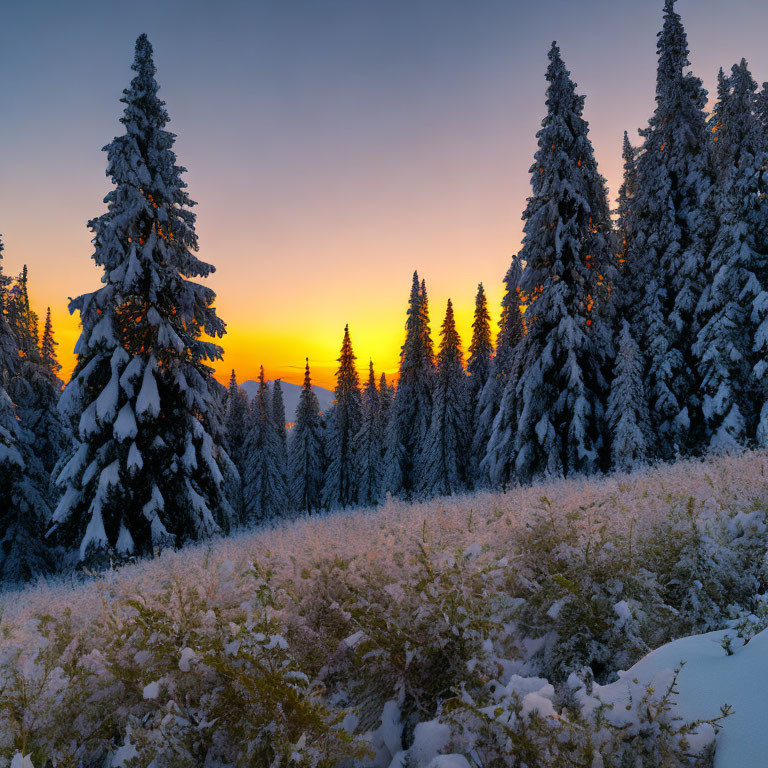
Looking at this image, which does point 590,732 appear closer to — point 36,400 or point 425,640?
point 425,640

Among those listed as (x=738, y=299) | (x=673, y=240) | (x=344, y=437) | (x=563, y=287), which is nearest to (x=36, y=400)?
(x=563, y=287)

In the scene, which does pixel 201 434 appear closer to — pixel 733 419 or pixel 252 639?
pixel 252 639

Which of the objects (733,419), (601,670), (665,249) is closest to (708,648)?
(601,670)

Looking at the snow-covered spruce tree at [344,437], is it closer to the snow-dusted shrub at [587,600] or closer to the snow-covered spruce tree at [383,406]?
the snow-covered spruce tree at [383,406]

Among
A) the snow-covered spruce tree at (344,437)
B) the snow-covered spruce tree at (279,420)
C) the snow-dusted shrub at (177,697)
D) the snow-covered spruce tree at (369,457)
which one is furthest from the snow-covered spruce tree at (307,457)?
the snow-dusted shrub at (177,697)

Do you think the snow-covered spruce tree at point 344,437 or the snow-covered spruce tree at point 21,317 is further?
the snow-covered spruce tree at point 344,437

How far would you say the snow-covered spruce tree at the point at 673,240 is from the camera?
56.8 feet

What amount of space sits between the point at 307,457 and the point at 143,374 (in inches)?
1231

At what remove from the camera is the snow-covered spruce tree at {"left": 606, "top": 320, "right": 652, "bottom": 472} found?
15195 mm

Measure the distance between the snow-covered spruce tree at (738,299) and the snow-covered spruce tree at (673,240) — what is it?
56 cm

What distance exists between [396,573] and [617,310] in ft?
60.1

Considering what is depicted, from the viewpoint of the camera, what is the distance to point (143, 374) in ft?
40.6

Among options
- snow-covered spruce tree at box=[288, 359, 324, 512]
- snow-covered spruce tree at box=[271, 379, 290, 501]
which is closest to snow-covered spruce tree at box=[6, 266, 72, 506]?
snow-covered spruce tree at box=[288, 359, 324, 512]

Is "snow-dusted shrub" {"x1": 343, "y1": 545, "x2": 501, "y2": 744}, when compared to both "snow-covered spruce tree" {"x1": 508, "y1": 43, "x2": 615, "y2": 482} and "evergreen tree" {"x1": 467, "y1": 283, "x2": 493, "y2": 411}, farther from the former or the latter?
"evergreen tree" {"x1": 467, "y1": 283, "x2": 493, "y2": 411}
